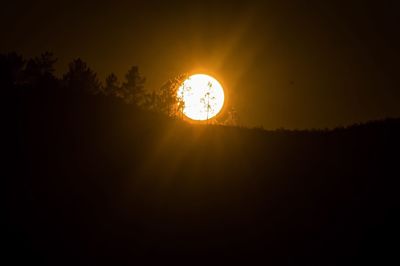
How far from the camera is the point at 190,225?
39.1 m

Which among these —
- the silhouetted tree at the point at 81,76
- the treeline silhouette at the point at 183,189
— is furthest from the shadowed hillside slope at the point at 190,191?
the silhouetted tree at the point at 81,76

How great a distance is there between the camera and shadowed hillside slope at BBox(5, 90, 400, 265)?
3506 centimetres

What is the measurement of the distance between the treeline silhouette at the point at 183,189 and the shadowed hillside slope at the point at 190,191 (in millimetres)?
110

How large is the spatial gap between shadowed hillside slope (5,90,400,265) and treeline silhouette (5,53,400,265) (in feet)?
0.36

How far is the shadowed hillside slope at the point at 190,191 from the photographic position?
35062mm

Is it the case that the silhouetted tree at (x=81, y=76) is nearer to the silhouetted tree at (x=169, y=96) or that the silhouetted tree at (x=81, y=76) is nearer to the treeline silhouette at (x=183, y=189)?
the silhouetted tree at (x=169, y=96)

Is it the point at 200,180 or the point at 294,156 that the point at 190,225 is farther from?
the point at 294,156

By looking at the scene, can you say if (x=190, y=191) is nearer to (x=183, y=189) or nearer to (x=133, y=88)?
(x=183, y=189)

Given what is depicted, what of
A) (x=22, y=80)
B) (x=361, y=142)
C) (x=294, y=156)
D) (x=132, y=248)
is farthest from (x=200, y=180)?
(x=22, y=80)

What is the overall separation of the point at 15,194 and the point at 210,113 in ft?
222

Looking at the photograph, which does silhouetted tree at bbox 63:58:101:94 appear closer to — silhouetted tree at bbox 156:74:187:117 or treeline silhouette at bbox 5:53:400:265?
silhouetted tree at bbox 156:74:187:117

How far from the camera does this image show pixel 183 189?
147ft

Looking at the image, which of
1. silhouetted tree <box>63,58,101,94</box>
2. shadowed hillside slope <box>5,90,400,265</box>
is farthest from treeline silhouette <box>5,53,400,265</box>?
silhouetted tree <box>63,58,101,94</box>

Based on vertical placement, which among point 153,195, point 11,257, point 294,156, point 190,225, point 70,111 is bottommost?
point 11,257
